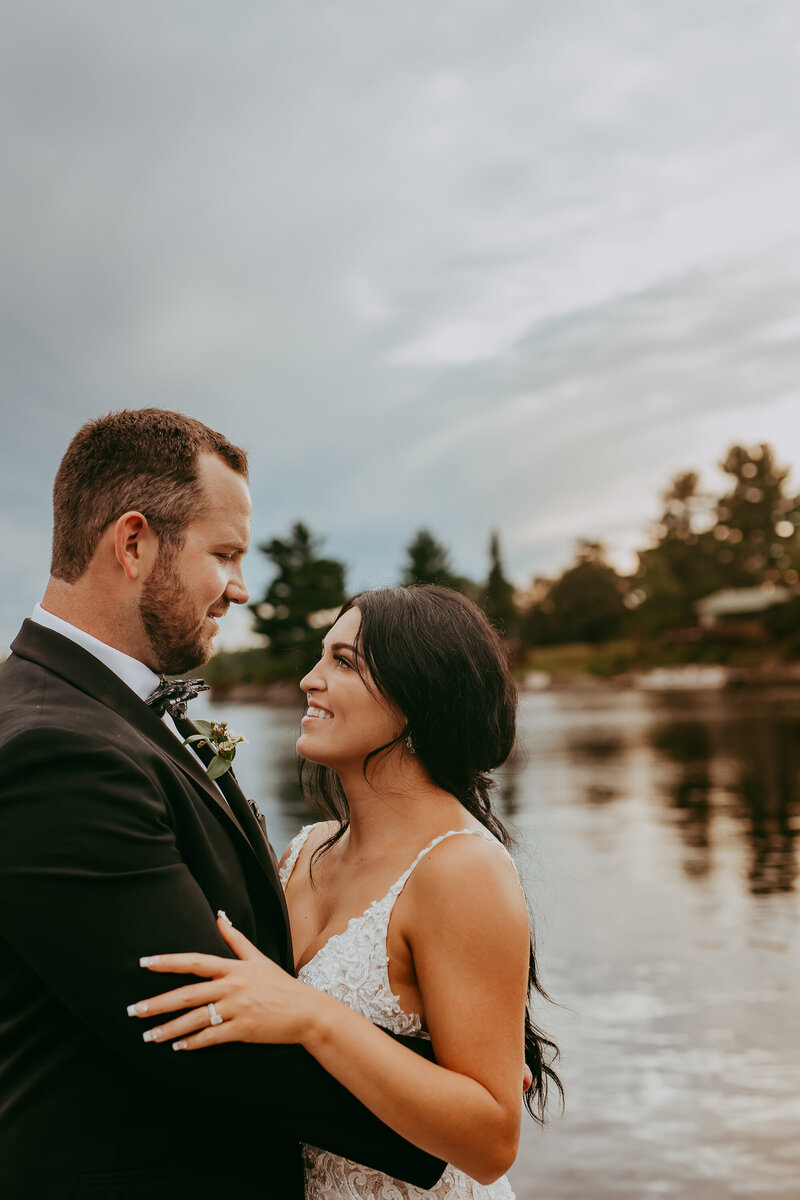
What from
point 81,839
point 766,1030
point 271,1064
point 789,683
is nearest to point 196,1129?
point 271,1064

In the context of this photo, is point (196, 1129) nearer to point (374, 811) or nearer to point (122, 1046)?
point (122, 1046)

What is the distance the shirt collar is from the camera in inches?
86.1

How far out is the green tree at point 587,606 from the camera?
4166 inches

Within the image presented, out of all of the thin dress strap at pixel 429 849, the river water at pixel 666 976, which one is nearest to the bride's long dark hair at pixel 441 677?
the thin dress strap at pixel 429 849

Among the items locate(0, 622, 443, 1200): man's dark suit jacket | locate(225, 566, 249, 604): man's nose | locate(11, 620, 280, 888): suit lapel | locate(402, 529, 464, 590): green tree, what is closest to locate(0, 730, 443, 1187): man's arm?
locate(0, 622, 443, 1200): man's dark suit jacket

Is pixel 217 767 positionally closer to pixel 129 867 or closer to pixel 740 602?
pixel 129 867

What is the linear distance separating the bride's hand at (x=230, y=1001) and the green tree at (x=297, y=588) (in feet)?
312

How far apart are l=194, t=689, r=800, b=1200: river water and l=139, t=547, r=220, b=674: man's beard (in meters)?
1.91

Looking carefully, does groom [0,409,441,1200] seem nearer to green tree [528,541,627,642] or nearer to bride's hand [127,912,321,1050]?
bride's hand [127,912,321,1050]

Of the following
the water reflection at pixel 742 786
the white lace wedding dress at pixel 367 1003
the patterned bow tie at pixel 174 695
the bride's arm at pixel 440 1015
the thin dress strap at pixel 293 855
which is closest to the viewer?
the bride's arm at pixel 440 1015

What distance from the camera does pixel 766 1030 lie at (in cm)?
958

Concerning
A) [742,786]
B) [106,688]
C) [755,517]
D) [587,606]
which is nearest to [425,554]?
[587,606]

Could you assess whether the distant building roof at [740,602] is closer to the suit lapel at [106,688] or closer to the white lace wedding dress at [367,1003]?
the white lace wedding dress at [367,1003]

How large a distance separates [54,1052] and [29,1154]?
18cm
